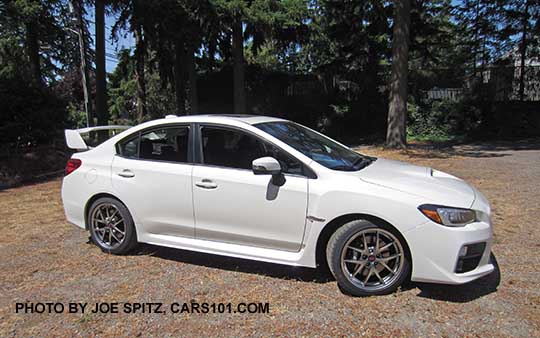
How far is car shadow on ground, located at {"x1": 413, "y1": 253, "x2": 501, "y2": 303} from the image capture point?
3.40m

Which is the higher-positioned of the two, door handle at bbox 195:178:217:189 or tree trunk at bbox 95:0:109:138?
tree trunk at bbox 95:0:109:138

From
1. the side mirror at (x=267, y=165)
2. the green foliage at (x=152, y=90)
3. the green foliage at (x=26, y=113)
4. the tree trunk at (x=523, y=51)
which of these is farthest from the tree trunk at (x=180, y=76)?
the tree trunk at (x=523, y=51)

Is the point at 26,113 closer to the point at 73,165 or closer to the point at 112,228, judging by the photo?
the point at 73,165

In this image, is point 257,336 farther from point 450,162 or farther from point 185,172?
point 450,162

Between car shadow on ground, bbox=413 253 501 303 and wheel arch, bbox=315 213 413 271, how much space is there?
1.30 ft

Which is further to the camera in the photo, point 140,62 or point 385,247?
point 140,62

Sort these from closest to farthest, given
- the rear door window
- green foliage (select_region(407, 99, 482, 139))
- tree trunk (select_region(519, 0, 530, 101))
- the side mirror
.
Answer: the side mirror < the rear door window < tree trunk (select_region(519, 0, 530, 101)) < green foliage (select_region(407, 99, 482, 139))

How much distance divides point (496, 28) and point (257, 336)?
21.0 metres

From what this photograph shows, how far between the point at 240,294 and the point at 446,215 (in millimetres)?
1862

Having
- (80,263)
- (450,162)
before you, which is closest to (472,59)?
(450,162)

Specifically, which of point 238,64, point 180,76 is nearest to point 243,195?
point 238,64

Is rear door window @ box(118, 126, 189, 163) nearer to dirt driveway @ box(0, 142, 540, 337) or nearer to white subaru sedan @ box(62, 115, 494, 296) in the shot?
white subaru sedan @ box(62, 115, 494, 296)

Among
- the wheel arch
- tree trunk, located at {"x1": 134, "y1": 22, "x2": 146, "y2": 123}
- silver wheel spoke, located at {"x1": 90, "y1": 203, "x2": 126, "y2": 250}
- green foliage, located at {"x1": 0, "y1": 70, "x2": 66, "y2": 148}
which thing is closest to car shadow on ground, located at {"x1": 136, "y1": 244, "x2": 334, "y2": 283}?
the wheel arch

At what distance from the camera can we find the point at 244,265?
419 cm
